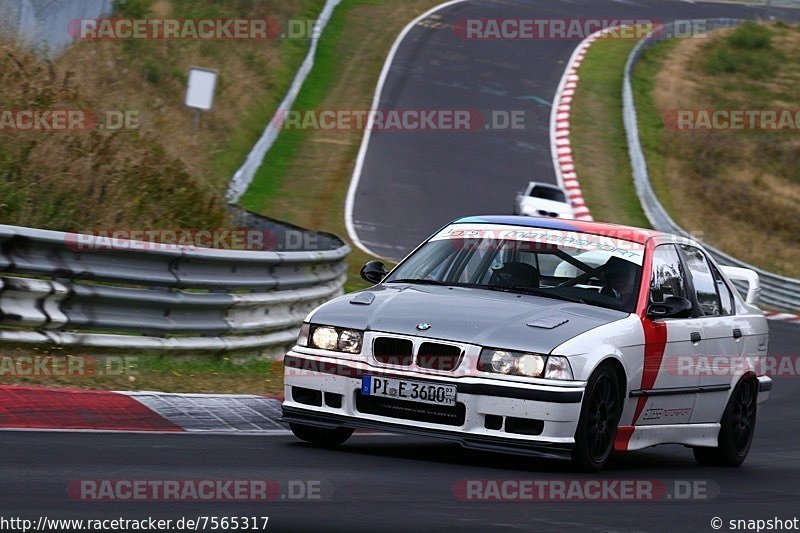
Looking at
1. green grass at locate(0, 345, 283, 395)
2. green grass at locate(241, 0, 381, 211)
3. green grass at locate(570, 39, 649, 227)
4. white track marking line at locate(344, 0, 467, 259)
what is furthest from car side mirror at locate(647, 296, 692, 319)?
green grass at locate(570, 39, 649, 227)

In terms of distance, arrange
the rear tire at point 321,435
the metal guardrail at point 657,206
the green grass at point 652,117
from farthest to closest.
Answer: the green grass at point 652,117 → the metal guardrail at point 657,206 → the rear tire at point 321,435

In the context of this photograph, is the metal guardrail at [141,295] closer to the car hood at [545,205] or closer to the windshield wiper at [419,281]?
the windshield wiper at [419,281]

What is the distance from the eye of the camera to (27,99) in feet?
45.8

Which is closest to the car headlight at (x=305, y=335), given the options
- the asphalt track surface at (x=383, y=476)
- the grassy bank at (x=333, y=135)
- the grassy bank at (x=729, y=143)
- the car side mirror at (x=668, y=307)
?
the asphalt track surface at (x=383, y=476)

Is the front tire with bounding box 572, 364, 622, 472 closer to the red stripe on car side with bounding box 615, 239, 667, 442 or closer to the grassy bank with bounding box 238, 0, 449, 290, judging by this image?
the red stripe on car side with bounding box 615, 239, 667, 442

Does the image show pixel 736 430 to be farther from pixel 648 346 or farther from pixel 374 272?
pixel 374 272

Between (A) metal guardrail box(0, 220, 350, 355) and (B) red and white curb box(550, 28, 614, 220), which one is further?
(B) red and white curb box(550, 28, 614, 220)

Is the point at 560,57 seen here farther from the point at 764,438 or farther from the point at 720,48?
the point at 764,438

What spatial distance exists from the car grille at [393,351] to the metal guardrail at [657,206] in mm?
18975

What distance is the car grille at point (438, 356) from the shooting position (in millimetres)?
7484

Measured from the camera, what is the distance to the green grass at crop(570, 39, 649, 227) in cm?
3156

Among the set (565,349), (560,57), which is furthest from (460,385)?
(560,57)

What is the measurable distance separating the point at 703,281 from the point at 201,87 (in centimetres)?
1341

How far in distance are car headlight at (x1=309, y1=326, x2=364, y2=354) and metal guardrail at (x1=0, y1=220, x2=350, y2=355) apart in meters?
2.44
